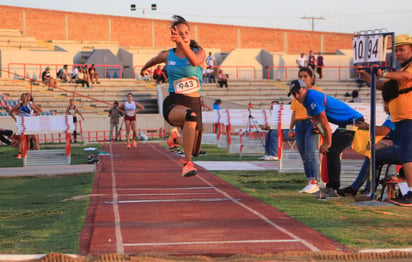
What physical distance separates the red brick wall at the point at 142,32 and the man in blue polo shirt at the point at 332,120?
1989 inches

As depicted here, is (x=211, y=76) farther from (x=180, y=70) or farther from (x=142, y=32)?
(x=180, y=70)

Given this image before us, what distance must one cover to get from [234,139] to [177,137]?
13.4 m

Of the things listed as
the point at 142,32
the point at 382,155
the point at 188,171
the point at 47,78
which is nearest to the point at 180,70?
the point at 188,171

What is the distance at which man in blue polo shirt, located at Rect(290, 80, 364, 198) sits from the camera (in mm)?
10086

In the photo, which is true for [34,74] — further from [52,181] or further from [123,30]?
[52,181]

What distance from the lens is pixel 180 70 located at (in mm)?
8977

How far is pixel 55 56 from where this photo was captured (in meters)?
45.7

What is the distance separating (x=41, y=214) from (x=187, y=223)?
86.3 inches

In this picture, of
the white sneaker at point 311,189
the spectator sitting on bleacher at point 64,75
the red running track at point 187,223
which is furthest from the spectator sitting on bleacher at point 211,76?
the white sneaker at point 311,189

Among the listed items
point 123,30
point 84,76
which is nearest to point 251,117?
point 84,76

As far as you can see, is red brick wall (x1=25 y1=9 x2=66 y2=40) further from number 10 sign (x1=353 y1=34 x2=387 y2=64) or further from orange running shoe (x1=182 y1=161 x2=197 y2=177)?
number 10 sign (x1=353 y1=34 x2=387 y2=64)

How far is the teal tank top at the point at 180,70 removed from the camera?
353 inches

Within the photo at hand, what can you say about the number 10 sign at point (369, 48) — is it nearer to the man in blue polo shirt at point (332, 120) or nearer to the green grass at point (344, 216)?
the man in blue polo shirt at point (332, 120)

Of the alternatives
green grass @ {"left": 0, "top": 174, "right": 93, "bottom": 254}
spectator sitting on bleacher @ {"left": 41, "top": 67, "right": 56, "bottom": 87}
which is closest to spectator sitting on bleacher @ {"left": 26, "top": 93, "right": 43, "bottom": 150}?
green grass @ {"left": 0, "top": 174, "right": 93, "bottom": 254}
